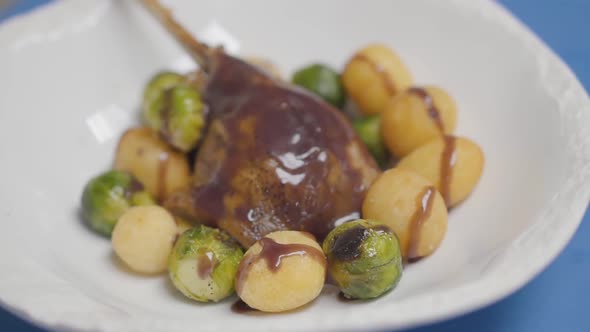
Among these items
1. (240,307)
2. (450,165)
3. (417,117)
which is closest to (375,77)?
(417,117)

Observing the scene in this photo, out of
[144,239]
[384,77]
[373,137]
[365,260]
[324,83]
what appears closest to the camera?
[365,260]

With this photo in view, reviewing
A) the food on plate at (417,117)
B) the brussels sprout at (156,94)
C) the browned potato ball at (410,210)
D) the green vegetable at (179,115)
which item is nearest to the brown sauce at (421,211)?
the browned potato ball at (410,210)

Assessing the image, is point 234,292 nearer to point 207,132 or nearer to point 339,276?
point 339,276

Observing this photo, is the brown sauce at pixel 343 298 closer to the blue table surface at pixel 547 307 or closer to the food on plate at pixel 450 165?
the blue table surface at pixel 547 307

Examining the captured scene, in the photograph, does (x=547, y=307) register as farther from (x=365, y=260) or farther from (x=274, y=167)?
(x=274, y=167)

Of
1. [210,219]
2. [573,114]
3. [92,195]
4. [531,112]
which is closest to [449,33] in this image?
[531,112]

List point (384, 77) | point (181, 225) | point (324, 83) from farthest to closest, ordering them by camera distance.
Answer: point (324, 83) → point (384, 77) → point (181, 225)

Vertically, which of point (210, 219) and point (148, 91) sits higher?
point (148, 91)
